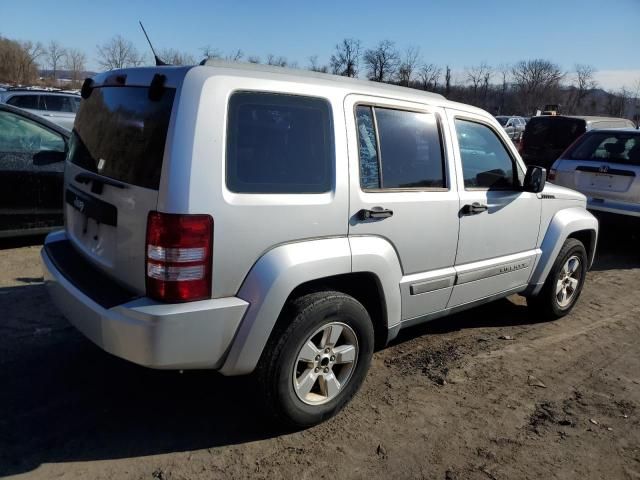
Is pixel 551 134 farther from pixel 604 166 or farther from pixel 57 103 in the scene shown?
pixel 57 103

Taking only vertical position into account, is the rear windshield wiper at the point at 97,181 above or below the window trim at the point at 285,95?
below

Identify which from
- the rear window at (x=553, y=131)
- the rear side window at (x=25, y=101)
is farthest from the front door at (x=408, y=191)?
the rear side window at (x=25, y=101)

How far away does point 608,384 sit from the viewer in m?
3.82

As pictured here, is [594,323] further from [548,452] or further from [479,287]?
[548,452]

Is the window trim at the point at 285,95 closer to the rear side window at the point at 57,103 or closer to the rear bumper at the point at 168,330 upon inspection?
the rear bumper at the point at 168,330

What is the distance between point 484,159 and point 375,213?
4.51 feet

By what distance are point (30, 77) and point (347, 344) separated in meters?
75.5

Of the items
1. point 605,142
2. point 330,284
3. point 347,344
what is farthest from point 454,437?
point 605,142

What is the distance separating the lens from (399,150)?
11.1 feet

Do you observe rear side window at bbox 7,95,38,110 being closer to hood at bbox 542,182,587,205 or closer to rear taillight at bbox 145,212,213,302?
hood at bbox 542,182,587,205

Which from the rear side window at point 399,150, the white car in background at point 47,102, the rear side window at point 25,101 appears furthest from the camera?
the rear side window at point 25,101

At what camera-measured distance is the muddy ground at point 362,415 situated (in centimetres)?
278

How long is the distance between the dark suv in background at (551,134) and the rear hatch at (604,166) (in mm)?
3235

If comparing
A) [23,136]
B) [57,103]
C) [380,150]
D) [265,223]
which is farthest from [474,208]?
[57,103]
